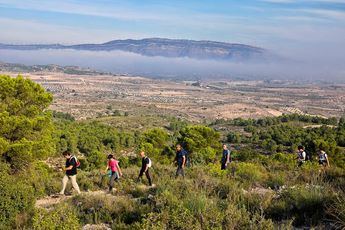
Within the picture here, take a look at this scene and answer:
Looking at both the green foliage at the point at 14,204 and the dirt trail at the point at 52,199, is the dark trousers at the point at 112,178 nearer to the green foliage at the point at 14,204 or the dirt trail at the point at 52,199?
the dirt trail at the point at 52,199

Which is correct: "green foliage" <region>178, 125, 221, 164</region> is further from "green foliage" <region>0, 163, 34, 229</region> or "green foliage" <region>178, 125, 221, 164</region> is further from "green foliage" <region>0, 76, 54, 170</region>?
"green foliage" <region>0, 163, 34, 229</region>

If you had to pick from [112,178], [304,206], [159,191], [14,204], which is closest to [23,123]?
[112,178]

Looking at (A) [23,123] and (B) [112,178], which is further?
(A) [23,123]

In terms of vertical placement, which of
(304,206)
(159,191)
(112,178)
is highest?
(304,206)

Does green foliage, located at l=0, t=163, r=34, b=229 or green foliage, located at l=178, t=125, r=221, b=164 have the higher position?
green foliage, located at l=0, t=163, r=34, b=229

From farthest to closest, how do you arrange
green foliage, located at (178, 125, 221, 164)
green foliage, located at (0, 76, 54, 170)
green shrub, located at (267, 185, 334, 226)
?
green foliage, located at (178, 125, 221, 164) → green foliage, located at (0, 76, 54, 170) → green shrub, located at (267, 185, 334, 226)

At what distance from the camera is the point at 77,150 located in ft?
120

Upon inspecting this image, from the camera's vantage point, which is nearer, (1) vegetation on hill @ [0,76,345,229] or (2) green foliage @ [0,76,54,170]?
(1) vegetation on hill @ [0,76,345,229]

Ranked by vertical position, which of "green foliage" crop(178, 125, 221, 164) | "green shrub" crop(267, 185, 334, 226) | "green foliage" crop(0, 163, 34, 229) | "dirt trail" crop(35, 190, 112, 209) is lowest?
"green foliage" crop(178, 125, 221, 164)

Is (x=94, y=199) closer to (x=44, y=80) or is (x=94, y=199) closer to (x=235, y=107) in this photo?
(x=235, y=107)

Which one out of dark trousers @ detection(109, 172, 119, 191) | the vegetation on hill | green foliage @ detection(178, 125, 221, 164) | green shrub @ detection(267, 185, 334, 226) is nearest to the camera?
the vegetation on hill

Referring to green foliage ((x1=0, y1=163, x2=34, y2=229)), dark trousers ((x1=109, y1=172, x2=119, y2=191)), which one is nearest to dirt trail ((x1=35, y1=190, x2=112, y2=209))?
dark trousers ((x1=109, y1=172, x2=119, y2=191))

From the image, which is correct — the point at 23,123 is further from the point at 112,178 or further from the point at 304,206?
the point at 304,206

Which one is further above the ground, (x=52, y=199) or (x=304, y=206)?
(x=304, y=206)
